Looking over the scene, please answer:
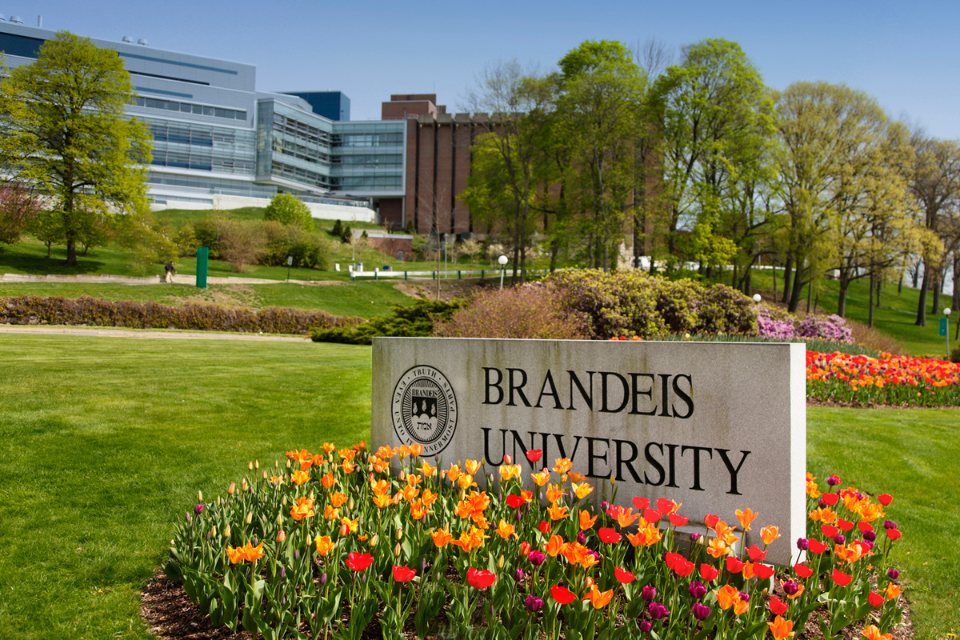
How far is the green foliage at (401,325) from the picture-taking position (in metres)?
17.7

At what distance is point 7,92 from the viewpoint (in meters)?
31.5

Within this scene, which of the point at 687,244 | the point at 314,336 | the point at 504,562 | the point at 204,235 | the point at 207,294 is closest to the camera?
the point at 504,562

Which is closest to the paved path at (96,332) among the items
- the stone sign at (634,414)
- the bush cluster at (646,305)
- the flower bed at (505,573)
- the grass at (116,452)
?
the grass at (116,452)

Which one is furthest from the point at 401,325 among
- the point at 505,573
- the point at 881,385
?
the point at 505,573

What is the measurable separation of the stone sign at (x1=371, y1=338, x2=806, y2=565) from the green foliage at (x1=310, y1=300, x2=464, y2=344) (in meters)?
12.0

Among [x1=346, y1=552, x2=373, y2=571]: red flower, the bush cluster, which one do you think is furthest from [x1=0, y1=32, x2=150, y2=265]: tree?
[x1=346, y1=552, x2=373, y2=571]: red flower


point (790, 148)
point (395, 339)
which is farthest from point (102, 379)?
point (790, 148)

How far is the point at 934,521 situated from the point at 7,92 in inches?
1591

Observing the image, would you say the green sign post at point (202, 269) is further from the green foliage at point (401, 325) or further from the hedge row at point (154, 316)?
the green foliage at point (401, 325)

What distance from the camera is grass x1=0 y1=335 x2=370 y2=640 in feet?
11.2

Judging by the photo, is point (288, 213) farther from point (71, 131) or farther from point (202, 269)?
point (202, 269)

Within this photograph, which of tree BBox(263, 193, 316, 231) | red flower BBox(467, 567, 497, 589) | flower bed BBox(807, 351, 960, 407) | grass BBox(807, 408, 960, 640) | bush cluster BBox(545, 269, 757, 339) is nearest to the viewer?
red flower BBox(467, 567, 497, 589)

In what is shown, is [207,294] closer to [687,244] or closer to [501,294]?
[501,294]

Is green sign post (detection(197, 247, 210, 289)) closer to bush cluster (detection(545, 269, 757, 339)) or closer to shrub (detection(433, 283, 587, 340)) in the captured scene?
shrub (detection(433, 283, 587, 340))
